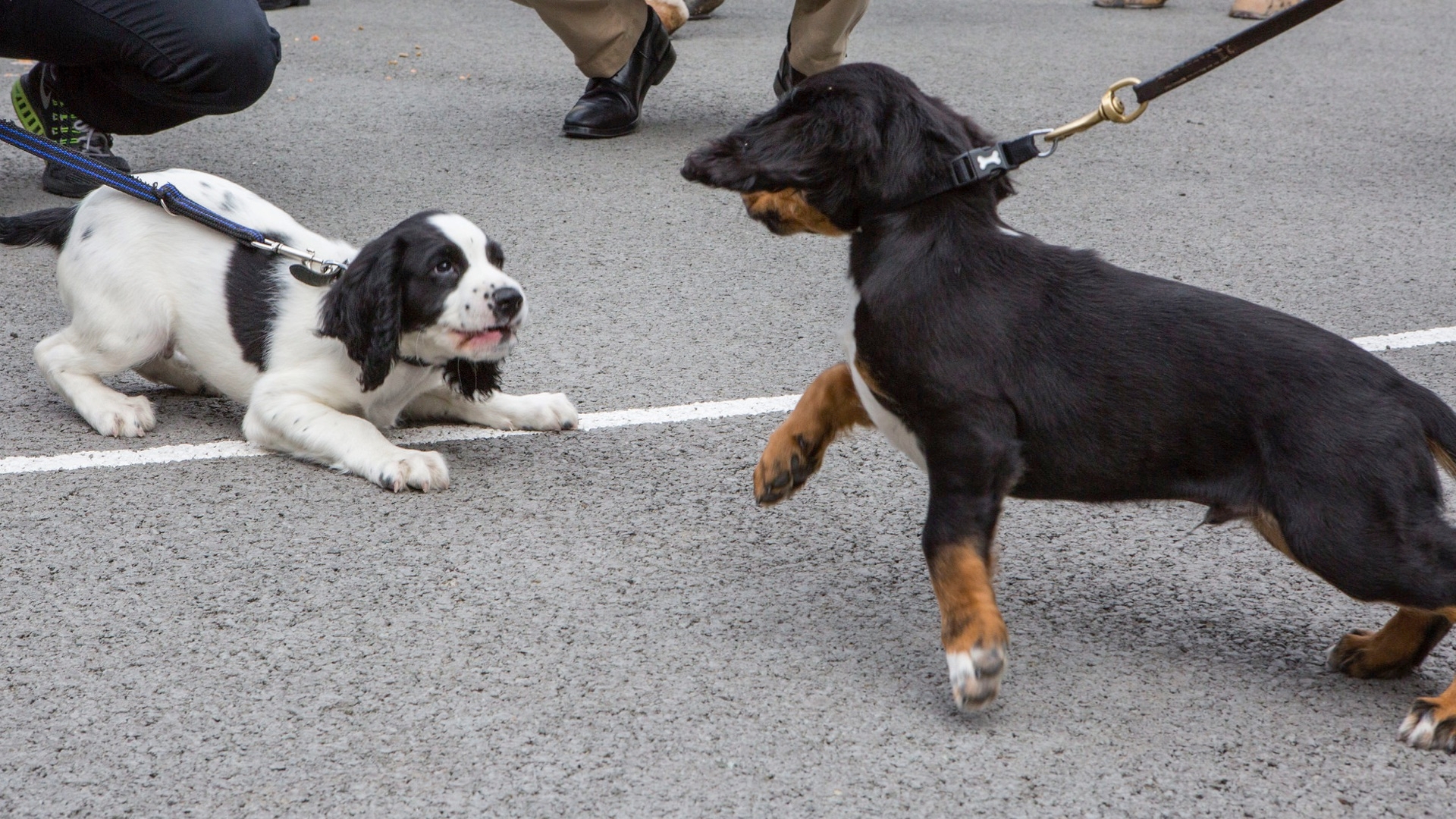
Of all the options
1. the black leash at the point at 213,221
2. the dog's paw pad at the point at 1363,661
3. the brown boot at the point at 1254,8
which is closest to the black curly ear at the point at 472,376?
the black leash at the point at 213,221

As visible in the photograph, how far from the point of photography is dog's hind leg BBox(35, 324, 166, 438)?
3.48 m

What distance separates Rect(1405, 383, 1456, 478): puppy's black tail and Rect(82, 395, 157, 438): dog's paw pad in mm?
2977

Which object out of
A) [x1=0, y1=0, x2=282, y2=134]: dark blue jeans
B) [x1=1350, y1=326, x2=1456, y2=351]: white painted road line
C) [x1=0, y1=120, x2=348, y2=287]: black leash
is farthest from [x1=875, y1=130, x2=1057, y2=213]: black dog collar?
[x1=0, y1=0, x2=282, y2=134]: dark blue jeans

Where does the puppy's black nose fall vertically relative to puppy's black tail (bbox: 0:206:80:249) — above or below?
above

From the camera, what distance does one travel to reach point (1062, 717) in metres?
2.34

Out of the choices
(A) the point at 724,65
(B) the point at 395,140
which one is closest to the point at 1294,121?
(A) the point at 724,65

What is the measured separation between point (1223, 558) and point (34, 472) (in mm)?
2829

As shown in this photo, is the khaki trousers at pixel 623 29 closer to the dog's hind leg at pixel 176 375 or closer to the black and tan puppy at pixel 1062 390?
the dog's hind leg at pixel 176 375

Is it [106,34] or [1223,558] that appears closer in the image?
[1223,558]

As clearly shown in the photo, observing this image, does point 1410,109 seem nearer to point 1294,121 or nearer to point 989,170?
point 1294,121

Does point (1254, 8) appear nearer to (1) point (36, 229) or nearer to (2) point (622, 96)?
(2) point (622, 96)

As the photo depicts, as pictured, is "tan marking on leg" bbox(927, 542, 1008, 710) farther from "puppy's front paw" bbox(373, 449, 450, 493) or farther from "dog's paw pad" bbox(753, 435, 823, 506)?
"puppy's front paw" bbox(373, 449, 450, 493)

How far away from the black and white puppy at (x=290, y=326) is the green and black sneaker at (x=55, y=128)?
1786 millimetres

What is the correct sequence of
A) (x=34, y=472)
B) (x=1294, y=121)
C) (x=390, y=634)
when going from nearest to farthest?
(x=390, y=634)
(x=34, y=472)
(x=1294, y=121)
